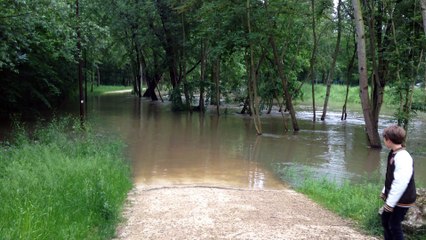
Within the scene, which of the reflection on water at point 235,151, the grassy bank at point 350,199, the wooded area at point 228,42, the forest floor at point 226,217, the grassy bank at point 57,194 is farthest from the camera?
the wooded area at point 228,42

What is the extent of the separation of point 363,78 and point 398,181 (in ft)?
45.8

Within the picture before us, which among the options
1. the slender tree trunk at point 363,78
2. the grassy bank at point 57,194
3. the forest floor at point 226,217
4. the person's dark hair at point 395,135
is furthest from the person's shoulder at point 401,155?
the slender tree trunk at point 363,78

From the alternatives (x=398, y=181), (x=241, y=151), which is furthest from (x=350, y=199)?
(x=241, y=151)

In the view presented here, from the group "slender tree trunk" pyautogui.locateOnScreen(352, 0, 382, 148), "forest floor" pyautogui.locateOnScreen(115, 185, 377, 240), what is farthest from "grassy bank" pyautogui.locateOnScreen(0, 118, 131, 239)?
"slender tree trunk" pyautogui.locateOnScreen(352, 0, 382, 148)

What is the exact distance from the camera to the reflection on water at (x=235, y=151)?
1284 cm

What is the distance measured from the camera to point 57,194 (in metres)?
6.85

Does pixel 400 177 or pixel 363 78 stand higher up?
pixel 363 78

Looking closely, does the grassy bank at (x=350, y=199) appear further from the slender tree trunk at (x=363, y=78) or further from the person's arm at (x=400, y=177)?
the slender tree trunk at (x=363, y=78)

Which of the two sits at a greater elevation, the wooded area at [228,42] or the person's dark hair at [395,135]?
the wooded area at [228,42]

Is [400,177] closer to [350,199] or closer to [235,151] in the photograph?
[350,199]

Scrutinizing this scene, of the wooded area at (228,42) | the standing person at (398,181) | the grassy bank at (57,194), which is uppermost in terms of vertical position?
the wooded area at (228,42)

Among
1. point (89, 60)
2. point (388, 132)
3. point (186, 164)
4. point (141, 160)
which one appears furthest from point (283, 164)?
point (89, 60)

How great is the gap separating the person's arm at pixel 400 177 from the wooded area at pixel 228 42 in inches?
240

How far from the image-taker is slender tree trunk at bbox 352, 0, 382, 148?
57.1 feet
